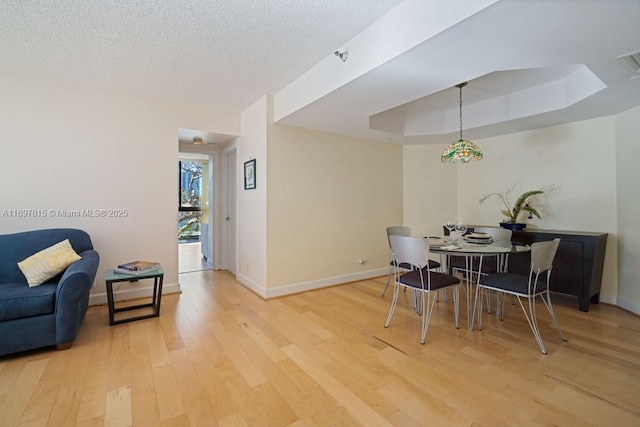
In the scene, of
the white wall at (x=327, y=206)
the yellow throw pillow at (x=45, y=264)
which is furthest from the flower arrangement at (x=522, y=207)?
the yellow throw pillow at (x=45, y=264)

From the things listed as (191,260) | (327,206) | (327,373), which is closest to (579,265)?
(327,206)

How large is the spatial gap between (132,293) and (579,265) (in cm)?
533

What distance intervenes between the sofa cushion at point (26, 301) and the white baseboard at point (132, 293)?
3.53 ft

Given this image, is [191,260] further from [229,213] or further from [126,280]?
[126,280]

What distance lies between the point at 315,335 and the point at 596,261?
3260 mm

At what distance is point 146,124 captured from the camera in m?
3.69

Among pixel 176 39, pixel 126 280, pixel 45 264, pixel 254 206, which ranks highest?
pixel 176 39

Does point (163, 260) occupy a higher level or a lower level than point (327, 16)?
lower

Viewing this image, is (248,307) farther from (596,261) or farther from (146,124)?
(596,261)

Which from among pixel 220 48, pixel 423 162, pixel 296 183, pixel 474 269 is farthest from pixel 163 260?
pixel 423 162

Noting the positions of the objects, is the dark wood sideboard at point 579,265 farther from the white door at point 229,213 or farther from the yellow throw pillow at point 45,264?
the yellow throw pillow at point 45,264

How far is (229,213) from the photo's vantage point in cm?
514

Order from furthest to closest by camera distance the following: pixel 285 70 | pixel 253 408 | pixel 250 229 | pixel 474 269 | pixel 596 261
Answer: pixel 250 229 → pixel 474 269 → pixel 596 261 → pixel 285 70 → pixel 253 408

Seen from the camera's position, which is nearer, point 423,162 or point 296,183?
point 296,183
